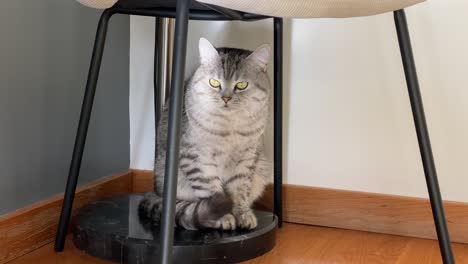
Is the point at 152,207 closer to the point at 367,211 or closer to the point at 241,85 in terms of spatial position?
the point at 241,85

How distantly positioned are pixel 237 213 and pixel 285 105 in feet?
1.28

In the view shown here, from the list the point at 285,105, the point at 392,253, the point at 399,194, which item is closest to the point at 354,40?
the point at 285,105

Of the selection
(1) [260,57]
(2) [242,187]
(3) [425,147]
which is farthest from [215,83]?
(3) [425,147]

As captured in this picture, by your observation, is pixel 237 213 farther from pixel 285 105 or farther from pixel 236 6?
pixel 236 6

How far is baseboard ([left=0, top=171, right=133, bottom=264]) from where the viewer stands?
1.22m

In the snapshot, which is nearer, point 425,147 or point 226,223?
point 425,147

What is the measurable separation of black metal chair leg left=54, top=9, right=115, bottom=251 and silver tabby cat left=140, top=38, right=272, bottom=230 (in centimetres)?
19

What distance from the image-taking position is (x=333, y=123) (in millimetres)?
1515

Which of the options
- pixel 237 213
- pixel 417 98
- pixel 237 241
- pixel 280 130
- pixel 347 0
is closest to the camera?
pixel 347 0

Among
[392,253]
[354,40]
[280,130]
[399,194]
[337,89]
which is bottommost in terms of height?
[392,253]

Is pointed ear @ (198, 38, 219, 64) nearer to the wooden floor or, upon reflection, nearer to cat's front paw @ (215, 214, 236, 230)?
cat's front paw @ (215, 214, 236, 230)


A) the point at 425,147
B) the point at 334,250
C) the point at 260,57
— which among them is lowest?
the point at 334,250

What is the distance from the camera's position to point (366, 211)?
4.93 ft

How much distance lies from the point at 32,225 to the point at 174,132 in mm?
595
